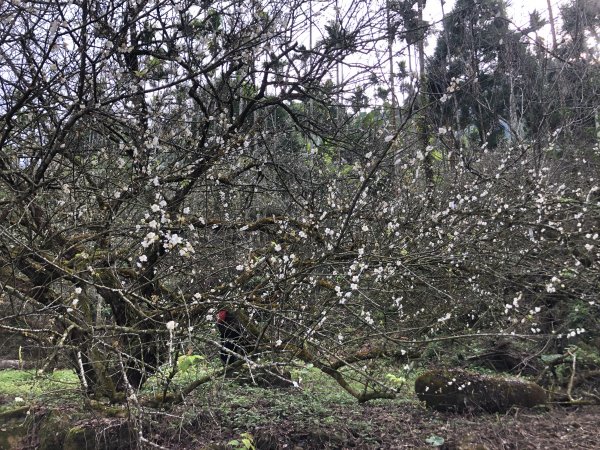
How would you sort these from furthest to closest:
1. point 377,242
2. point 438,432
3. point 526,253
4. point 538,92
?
1. point 538,92
2. point 526,253
3. point 377,242
4. point 438,432

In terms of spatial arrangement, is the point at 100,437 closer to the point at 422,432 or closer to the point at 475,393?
the point at 422,432

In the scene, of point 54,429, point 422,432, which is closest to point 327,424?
point 422,432

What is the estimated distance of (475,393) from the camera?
5711 millimetres

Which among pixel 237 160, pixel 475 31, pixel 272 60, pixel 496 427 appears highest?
pixel 475 31

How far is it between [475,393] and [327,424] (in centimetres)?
184

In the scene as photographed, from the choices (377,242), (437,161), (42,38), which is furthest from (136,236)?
(437,161)

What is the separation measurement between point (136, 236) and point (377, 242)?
2521 millimetres

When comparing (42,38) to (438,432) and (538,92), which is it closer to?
(438,432)

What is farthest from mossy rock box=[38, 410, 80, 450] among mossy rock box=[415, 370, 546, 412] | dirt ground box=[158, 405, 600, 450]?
mossy rock box=[415, 370, 546, 412]

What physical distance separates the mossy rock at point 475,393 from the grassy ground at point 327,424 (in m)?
0.14

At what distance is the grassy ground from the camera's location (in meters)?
4.72

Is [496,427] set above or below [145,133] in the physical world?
below

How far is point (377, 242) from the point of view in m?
5.42

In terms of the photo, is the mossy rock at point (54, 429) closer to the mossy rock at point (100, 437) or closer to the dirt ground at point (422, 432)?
the mossy rock at point (100, 437)
